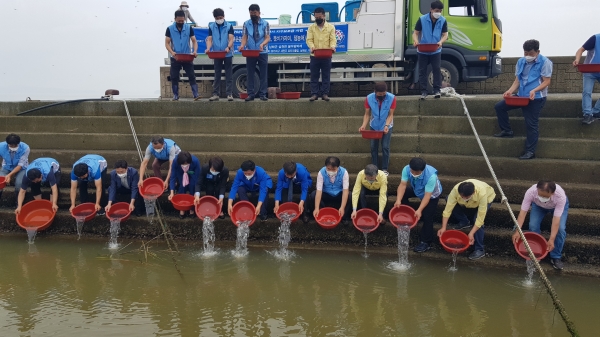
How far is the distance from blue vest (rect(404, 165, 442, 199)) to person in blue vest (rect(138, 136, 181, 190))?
3.29 meters

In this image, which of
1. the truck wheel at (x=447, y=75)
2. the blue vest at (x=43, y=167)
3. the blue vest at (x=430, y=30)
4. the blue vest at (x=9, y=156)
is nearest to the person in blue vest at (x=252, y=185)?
the blue vest at (x=43, y=167)

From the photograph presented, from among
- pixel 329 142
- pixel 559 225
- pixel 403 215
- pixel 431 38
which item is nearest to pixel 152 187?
pixel 329 142

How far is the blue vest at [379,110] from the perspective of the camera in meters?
6.65

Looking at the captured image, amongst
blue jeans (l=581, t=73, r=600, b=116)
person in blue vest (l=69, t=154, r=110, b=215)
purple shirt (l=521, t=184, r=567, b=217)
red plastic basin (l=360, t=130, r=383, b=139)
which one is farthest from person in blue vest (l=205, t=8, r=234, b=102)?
blue jeans (l=581, t=73, r=600, b=116)

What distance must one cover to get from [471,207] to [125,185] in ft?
15.3

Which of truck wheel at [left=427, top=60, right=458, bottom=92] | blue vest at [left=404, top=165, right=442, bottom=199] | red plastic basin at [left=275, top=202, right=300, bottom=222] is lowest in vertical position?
red plastic basin at [left=275, top=202, right=300, bottom=222]

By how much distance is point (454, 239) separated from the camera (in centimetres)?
567

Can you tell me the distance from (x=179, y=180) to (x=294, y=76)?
489 centimetres

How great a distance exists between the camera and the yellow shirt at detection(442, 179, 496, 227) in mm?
5410

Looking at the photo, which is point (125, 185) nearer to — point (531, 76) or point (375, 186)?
point (375, 186)

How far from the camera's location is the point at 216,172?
6480 mm

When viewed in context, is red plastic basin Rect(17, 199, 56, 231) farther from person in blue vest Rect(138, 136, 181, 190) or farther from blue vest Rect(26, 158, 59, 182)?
person in blue vest Rect(138, 136, 181, 190)

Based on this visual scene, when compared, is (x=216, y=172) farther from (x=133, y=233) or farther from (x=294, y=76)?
(x=294, y=76)

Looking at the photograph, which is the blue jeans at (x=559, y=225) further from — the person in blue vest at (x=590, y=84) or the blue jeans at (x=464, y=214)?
the person in blue vest at (x=590, y=84)
